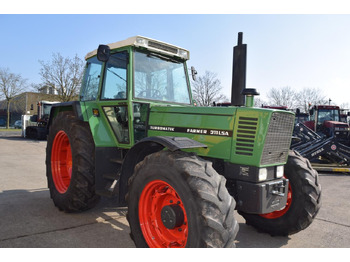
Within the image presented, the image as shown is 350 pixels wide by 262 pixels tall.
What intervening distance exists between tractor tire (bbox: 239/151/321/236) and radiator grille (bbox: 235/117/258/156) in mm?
1014

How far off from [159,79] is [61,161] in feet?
7.41

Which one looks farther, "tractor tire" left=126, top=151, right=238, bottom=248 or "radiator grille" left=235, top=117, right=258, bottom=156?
"radiator grille" left=235, top=117, right=258, bottom=156

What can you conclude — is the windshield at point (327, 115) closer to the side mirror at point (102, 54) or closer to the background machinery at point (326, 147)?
the background machinery at point (326, 147)

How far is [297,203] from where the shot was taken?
137 inches

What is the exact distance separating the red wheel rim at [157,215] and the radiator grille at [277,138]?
41.2 inches

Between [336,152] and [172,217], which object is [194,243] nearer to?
[172,217]

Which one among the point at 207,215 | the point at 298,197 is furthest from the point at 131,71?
the point at 298,197

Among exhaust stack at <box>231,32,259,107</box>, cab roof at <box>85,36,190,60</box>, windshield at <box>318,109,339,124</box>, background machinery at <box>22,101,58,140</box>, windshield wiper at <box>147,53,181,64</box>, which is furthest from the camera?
background machinery at <box>22,101,58,140</box>

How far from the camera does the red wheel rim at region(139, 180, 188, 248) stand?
9.30 feet

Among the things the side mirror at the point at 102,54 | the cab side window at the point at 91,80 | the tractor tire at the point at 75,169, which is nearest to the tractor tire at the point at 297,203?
the tractor tire at the point at 75,169

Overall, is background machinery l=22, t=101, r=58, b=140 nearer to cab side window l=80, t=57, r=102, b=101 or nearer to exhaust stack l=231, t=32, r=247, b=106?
cab side window l=80, t=57, r=102, b=101

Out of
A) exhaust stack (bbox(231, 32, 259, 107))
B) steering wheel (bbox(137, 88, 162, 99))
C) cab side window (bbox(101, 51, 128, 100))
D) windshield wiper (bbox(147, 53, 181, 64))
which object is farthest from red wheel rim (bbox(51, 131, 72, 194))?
Answer: exhaust stack (bbox(231, 32, 259, 107))

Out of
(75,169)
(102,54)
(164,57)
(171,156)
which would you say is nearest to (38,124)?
(75,169)

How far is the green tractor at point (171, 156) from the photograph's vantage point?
2.57 meters
